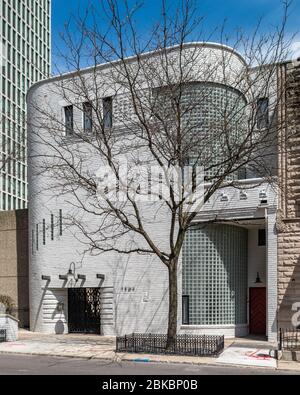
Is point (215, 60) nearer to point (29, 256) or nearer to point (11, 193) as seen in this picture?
point (29, 256)

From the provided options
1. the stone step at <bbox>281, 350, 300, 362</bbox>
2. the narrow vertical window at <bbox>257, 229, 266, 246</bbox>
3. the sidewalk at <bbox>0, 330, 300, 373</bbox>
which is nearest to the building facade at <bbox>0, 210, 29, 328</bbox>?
the sidewalk at <bbox>0, 330, 300, 373</bbox>

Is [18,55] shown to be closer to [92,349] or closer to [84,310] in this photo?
[84,310]

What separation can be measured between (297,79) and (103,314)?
14077mm

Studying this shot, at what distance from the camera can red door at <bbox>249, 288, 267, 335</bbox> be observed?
25875 mm

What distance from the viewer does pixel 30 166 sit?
98.0 feet

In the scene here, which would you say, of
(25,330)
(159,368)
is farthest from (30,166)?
(159,368)

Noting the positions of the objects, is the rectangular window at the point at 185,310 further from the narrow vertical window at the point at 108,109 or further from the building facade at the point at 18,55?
the building facade at the point at 18,55

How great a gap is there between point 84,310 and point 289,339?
11.0 m

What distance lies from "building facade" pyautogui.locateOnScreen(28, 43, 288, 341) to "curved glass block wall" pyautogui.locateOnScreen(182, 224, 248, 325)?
1.8 inches

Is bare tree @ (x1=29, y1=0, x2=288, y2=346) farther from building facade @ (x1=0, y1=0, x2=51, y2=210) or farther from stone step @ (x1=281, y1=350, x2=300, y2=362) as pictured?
building facade @ (x1=0, y1=0, x2=51, y2=210)

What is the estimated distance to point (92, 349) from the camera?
842 inches

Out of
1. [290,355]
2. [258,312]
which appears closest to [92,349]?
[290,355]

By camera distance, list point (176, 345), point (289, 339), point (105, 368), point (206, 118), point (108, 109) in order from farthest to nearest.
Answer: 1. point (108, 109)
2. point (206, 118)
3. point (289, 339)
4. point (176, 345)
5. point (105, 368)
